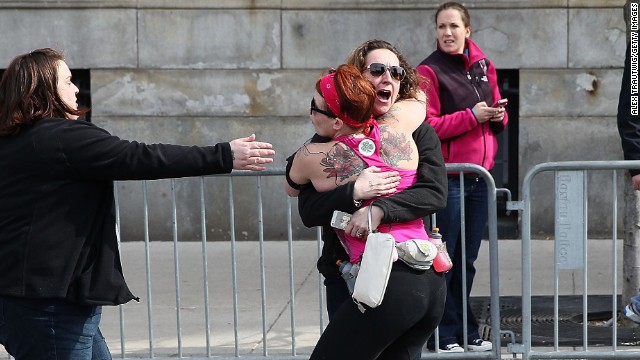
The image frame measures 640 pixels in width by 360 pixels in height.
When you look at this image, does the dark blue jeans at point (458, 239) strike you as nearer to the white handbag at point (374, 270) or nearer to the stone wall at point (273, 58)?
the white handbag at point (374, 270)

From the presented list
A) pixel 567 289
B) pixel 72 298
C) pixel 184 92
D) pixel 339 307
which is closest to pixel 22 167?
pixel 72 298

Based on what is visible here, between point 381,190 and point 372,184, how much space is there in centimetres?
4

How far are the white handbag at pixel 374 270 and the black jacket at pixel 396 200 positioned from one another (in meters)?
0.17

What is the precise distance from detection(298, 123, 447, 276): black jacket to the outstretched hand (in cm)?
19

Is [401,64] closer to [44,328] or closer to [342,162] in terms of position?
[342,162]

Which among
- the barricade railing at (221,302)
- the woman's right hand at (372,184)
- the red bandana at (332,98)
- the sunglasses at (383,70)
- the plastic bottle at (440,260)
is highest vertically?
the sunglasses at (383,70)

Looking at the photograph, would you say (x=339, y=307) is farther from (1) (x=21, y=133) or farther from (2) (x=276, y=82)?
(2) (x=276, y=82)

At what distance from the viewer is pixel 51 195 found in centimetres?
405

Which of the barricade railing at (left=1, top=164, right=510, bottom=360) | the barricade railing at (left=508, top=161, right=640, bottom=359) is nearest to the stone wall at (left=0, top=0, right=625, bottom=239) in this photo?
the barricade railing at (left=1, top=164, right=510, bottom=360)

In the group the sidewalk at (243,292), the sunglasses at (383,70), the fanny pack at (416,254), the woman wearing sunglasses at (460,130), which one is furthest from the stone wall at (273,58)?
the fanny pack at (416,254)

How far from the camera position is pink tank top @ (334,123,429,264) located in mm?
4039

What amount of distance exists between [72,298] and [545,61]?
708cm

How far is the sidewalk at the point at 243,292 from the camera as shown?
6703 millimetres

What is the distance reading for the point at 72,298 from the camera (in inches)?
160
